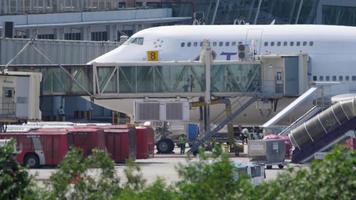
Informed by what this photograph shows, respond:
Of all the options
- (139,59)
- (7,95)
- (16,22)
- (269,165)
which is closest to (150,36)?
(139,59)

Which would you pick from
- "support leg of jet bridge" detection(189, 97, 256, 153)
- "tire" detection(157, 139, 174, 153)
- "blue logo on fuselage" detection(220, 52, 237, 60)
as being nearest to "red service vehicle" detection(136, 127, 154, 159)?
"support leg of jet bridge" detection(189, 97, 256, 153)

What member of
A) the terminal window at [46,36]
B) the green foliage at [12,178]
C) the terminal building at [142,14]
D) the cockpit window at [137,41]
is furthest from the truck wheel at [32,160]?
the terminal window at [46,36]

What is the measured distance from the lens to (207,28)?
67.3m

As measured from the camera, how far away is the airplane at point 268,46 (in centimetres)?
6550

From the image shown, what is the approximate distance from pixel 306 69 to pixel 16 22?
40.6m

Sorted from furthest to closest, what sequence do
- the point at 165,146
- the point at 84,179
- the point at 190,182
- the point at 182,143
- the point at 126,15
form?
the point at 126,15
the point at 165,146
the point at 182,143
the point at 84,179
the point at 190,182

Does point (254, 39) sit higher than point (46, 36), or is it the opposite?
point (46, 36)

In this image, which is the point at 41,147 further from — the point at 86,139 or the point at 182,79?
the point at 182,79

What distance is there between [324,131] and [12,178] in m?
33.4

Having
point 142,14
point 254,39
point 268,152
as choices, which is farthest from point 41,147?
point 142,14

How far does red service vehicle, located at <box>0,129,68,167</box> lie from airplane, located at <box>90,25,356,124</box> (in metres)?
13.1

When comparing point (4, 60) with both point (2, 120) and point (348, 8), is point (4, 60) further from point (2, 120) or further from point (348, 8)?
point (348, 8)

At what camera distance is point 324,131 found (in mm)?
52625

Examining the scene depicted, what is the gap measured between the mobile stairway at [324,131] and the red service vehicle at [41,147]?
905 cm
